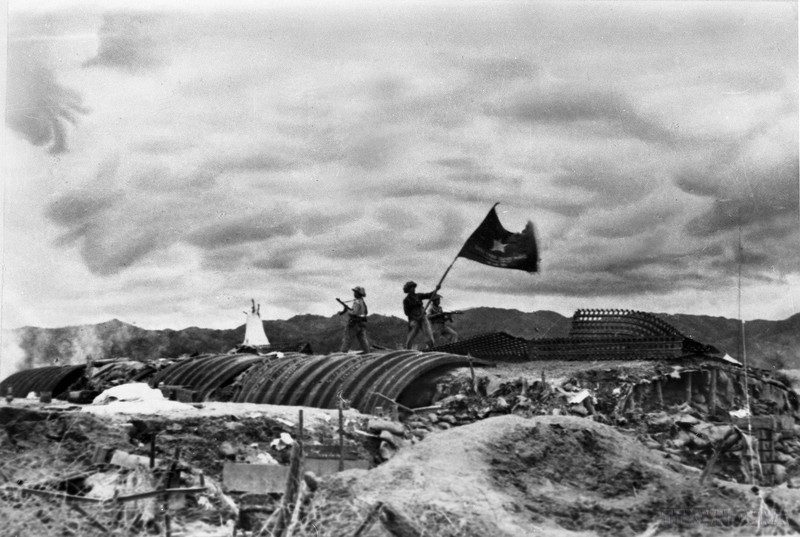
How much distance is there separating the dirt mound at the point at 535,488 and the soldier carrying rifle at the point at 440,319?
8.21 meters

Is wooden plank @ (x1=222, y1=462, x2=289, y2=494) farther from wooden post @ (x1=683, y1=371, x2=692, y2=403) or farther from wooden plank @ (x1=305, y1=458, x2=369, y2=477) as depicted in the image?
wooden post @ (x1=683, y1=371, x2=692, y2=403)

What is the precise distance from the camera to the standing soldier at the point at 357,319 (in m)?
16.3

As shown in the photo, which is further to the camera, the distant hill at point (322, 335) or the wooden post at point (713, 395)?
the distant hill at point (322, 335)

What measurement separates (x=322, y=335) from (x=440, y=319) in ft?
17.7

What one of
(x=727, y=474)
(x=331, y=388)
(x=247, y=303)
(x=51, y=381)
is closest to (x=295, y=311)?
(x=247, y=303)

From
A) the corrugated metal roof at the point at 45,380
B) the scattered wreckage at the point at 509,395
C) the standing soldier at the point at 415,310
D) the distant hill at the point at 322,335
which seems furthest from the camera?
the corrugated metal roof at the point at 45,380

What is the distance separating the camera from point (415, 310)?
16938 mm

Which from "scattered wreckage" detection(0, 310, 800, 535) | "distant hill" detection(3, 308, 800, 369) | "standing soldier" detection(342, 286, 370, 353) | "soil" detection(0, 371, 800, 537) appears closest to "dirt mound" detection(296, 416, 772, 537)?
"soil" detection(0, 371, 800, 537)

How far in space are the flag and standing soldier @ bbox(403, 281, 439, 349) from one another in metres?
1.60

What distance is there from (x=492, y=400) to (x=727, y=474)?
3.38 meters

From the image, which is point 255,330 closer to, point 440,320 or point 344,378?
point 440,320

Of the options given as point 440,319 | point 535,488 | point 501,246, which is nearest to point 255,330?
point 440,319

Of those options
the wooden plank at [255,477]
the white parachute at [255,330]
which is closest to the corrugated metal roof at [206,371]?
the white parachute at [255,330]

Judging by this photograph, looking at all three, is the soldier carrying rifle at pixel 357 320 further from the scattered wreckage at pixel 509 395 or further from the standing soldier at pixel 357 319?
the scattered wreckage at pixel 509 395
